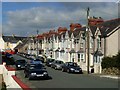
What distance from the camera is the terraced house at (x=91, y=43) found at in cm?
4488

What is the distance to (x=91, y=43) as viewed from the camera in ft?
165

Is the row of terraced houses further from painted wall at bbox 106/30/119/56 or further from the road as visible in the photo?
the road

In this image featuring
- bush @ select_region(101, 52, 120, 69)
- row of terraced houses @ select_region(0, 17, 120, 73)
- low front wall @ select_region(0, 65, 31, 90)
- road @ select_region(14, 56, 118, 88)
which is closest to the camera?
low front wall @ select_region(0, 65, 31, 90)

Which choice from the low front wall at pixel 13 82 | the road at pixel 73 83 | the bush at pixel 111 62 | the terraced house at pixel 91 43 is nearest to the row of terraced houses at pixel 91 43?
the terraced house at pixel 91 43

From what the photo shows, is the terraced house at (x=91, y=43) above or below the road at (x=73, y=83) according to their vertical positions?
above

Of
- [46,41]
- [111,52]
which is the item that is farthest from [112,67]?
[46,41]

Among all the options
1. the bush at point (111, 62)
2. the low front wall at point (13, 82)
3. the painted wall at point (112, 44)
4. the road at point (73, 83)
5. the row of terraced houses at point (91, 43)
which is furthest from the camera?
the row of terraced houses at point (91, 43)

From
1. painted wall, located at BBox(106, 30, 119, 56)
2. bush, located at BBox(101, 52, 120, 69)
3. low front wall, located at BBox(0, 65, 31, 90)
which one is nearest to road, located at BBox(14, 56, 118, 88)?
low front wall, located at BBox(0, 65, 31, 90)

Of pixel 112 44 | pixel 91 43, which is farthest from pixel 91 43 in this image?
pixel 112 44

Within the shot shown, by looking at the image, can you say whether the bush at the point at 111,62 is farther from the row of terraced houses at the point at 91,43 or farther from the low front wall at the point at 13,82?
the low front wall at the point at 13,82

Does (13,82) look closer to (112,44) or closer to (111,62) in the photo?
(111,62)

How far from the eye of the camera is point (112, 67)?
40000mm

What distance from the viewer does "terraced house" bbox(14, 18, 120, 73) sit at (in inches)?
1767

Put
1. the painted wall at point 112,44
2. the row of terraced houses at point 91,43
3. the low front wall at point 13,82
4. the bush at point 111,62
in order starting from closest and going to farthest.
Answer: the low front wall at point 13,82 → the bush at point 111,62 → the painted wall at point 112,44 → the row of terraced houses at point 91,43
